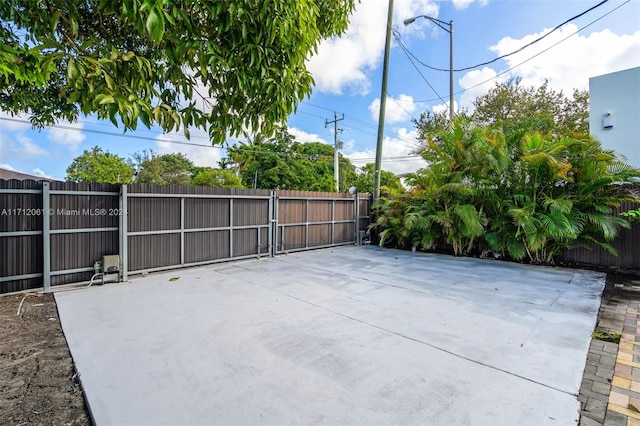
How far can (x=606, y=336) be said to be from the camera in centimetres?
295

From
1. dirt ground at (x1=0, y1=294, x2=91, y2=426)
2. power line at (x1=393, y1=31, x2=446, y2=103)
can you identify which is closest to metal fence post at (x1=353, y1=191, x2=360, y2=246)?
power line at (x1=393, y1=31, x2=446, y2=103)

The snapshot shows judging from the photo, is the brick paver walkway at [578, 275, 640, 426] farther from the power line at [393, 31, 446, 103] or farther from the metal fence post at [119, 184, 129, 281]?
the power line at [393, 31, 446, 103]

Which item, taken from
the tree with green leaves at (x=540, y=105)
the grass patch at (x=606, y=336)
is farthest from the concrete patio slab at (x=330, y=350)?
the tree with green leaves at (x=540, y=105)

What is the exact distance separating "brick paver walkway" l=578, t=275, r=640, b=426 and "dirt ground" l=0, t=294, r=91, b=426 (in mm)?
2995

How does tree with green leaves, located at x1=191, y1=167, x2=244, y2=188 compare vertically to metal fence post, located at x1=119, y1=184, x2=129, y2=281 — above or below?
above

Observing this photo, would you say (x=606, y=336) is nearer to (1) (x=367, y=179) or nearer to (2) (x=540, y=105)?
(2) (x=540, y=105)

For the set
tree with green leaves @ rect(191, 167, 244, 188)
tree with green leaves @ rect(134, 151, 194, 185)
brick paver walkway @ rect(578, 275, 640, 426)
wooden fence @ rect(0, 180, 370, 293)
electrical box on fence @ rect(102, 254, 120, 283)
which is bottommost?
brick paver walkway @ rect(578, 275, 640, 426)

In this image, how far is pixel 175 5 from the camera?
4.68 ft

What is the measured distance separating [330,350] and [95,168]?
25.7m

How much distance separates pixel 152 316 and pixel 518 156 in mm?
7393

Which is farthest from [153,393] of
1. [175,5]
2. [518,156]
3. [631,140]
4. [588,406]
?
[631,140]

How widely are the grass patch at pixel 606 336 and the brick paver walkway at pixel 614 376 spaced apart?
48 millimetres

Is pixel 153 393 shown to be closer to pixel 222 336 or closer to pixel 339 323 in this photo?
pixel 222 336

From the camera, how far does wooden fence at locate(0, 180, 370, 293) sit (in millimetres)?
4223
